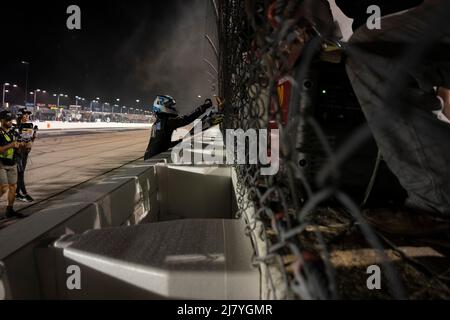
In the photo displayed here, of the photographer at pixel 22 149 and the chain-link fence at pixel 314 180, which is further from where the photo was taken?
the photographer at pixel 22 149

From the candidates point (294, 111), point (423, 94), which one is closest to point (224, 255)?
point (294, 111)

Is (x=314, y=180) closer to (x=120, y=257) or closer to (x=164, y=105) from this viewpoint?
(x=120, y=257)

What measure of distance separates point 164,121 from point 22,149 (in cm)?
308

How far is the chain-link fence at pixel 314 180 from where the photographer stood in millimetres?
956

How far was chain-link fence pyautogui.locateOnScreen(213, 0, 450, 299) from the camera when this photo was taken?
96cm

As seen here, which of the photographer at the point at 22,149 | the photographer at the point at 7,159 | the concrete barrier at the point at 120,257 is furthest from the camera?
the photographer at the point at 22,149

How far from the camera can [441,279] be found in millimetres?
1686

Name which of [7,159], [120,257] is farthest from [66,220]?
[7,159]

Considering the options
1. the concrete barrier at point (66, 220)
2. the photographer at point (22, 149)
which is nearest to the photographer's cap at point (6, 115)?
the photographer at point (22, 149)

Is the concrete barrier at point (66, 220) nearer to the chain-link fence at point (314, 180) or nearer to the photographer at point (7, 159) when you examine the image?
the chain-link fence at point (314, 180)

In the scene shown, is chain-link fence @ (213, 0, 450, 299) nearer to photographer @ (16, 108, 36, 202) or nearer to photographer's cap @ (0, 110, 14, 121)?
photographer's cap @ (0, 110, 14, 121)

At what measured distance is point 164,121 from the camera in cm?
617

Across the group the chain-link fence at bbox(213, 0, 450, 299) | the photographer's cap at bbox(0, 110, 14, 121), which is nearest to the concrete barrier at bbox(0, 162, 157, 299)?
the chain-link fence at bbox(213, 0, 450, 299)
